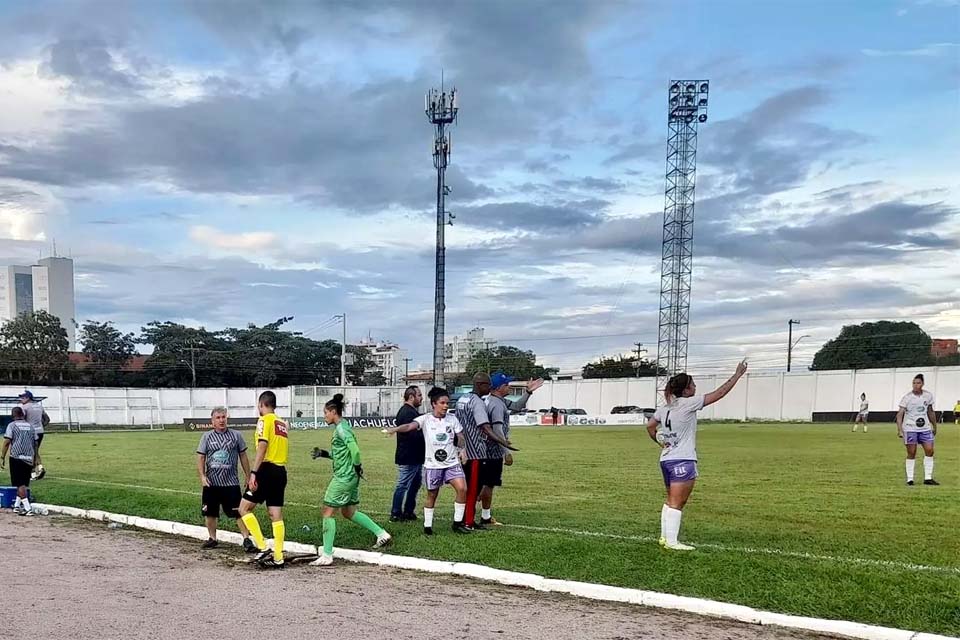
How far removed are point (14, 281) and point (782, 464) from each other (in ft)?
622

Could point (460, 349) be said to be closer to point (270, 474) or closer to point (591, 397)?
point (591, 397)

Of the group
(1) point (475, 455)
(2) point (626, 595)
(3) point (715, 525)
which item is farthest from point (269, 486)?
(3) point (715, 525)

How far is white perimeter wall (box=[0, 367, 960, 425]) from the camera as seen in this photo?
176 feet

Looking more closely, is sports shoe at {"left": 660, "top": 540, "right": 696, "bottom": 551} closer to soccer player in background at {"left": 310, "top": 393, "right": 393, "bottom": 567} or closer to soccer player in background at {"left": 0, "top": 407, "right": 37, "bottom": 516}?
soccer player in background at {"left": 310, "top": 393, "right": 393, "bottom": 567}

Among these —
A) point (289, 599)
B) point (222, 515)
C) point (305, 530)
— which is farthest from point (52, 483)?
point (289, 599)

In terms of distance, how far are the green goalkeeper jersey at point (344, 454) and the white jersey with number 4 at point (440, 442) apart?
972 millimetres

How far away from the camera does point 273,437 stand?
27.8 ft

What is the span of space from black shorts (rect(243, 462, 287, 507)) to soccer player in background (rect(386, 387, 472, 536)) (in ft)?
4.53

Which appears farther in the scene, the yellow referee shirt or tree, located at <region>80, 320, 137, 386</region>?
tree, located at <region>80, 320, 137, 386</region>

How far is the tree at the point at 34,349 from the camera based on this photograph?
84.9 metres

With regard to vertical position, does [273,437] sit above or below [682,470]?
above

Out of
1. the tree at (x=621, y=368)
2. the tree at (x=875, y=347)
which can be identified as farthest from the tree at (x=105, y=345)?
the tree at (x=875, y=347)

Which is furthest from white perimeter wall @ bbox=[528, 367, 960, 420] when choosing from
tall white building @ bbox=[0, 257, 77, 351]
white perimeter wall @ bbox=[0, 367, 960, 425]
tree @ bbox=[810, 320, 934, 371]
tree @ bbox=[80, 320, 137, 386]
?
tall white building @ bbox=[0, 257, 77, 351]

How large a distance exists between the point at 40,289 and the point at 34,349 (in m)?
97.7
